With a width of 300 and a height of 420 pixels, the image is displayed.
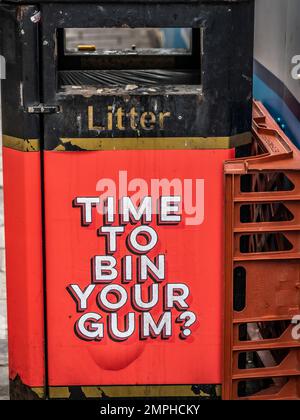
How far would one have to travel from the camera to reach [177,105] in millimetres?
3646

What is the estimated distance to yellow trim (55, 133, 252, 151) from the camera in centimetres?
364

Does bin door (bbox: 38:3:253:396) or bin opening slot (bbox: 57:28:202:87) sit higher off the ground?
bin opening slot (bbox: 57:28:202:87)

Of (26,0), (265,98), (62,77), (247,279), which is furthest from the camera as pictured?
(265,98)

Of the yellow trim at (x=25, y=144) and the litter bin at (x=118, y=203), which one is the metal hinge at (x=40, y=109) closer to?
the litter bin at (x=118, y=203)

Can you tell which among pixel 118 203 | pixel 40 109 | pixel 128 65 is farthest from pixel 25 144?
pixel 128 65

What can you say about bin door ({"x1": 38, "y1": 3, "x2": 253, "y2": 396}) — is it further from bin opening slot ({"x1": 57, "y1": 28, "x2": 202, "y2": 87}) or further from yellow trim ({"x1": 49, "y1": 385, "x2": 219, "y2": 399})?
bin opening slot ({"x1": 57, "y1": 28, "x2": 202, "y2": 87})

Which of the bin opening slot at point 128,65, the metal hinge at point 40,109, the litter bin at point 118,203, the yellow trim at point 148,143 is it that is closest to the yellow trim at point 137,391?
the litter bin at point 118,203

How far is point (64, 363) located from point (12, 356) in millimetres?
258

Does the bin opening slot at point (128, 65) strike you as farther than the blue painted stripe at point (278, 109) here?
No

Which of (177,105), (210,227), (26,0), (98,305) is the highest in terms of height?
(26,0)

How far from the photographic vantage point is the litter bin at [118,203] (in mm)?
3607

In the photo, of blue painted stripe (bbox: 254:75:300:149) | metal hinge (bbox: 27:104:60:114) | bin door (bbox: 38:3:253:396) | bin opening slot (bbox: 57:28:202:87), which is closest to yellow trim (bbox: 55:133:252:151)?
bin door (bbox: 38:3:253:396)

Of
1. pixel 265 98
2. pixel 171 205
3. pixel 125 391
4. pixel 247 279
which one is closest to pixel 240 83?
pixel 171 205

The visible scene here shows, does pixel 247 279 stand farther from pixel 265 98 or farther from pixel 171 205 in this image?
pixel 265 98
